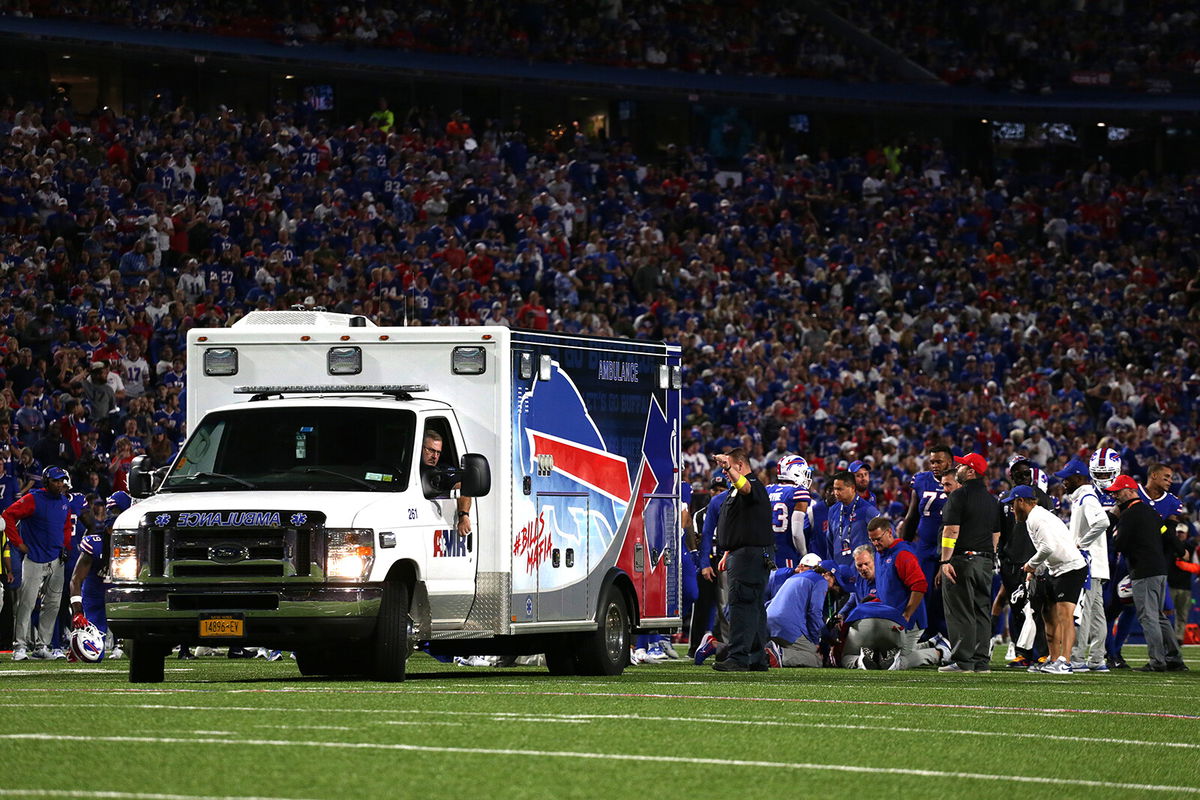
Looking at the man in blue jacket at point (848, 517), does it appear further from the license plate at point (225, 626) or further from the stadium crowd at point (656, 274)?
the license plate at point (225, 626)

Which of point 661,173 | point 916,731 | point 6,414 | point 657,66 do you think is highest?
point 657,66

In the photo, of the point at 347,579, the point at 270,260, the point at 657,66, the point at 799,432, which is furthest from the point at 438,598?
the point at 657,66

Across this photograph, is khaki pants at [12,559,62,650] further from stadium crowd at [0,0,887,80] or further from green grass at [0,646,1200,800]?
stadium crowd at [0,0,887,80]

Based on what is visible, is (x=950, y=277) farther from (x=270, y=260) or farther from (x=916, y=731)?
(x=916, y=731)

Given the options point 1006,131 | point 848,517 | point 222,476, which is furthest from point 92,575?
point 1006,131

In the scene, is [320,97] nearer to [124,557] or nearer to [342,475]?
[342,475]

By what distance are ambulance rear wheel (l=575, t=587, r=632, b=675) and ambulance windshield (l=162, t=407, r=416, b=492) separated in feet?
9.08

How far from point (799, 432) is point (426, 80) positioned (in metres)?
11.3

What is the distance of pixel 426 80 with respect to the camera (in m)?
38.6

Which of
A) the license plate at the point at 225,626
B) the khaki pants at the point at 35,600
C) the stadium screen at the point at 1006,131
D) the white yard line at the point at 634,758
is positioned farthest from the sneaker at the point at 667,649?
the stadium screen at the point at 1006,131

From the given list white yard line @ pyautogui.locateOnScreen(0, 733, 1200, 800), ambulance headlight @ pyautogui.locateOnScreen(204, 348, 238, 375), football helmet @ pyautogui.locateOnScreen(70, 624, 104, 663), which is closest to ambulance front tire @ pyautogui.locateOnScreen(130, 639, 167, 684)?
ambulance headlight @ pyautogui.locateOnScreen(204, 348, 238, 375)

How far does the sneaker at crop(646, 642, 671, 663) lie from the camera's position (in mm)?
20859

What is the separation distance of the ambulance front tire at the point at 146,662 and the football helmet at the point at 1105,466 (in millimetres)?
10155

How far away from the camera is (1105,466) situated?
2072cm
